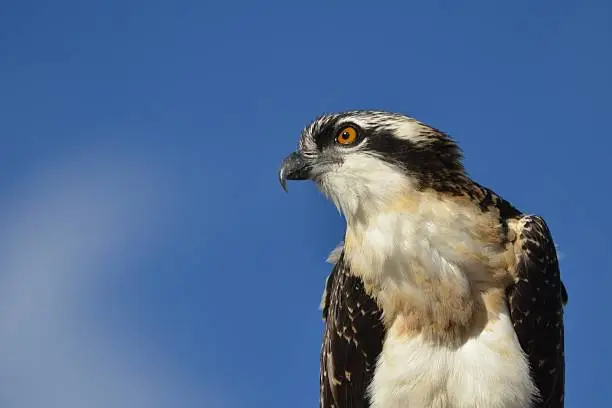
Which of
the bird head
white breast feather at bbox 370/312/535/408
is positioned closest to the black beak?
the bird head

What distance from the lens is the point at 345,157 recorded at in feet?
22.3

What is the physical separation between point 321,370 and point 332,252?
3.89 ft

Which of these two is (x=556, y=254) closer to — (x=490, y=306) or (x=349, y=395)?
(x=490, y=306)

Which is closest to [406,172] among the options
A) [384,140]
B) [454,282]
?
[384,140]

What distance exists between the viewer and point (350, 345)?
6.85 meters

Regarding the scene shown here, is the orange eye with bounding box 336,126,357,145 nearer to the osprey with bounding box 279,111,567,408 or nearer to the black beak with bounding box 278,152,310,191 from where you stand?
the osprey with bounding box 279,111,567,408

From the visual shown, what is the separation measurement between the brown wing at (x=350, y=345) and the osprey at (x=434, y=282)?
0.5 inches

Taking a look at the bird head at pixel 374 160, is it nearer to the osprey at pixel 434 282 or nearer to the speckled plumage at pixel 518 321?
the osprey at pixel 434 282

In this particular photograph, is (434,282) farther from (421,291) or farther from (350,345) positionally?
(350,345)

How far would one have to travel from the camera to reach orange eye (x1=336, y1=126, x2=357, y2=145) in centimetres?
683

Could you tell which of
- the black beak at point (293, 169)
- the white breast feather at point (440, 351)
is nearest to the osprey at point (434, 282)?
the white breast feather at point (440, 351)

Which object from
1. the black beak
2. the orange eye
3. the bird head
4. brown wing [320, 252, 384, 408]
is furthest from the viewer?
the black beak

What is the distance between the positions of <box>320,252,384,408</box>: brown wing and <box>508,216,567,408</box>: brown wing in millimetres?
1204

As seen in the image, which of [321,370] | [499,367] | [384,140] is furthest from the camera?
[321,370]
